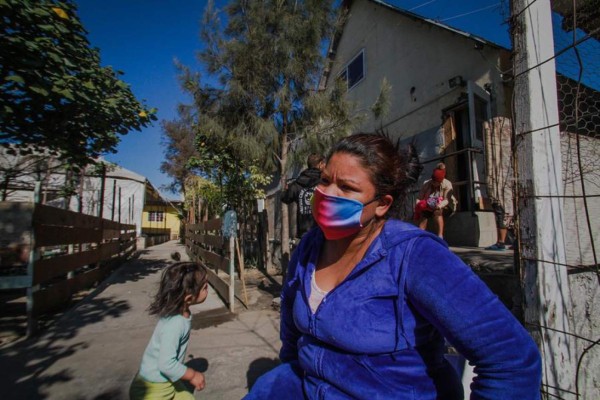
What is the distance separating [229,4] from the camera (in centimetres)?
693

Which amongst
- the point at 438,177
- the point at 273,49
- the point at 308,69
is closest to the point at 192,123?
the point at 273,49

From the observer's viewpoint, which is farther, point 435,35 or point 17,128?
point 435,35

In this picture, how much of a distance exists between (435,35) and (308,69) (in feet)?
10.3

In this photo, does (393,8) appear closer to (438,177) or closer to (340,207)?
(438,177)

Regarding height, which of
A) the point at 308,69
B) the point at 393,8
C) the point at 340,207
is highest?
the point at 393,8

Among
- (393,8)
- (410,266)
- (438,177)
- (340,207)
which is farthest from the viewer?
(393,8)

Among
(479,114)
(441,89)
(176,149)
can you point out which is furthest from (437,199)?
(176,149)

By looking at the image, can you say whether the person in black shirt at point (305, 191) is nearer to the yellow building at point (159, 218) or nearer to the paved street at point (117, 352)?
the paved street at point (117, 352)

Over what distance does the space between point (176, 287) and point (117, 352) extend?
6.99 feet

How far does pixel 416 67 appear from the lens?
26.2ft

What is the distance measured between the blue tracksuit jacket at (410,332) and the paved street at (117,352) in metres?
2.06

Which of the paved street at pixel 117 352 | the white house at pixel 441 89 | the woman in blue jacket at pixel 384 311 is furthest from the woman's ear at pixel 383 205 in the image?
the white house at pixel 441 89

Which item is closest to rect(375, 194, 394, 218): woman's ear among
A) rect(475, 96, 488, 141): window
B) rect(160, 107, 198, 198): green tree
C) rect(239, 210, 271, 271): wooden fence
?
rect(475, 96, 488, 141): window

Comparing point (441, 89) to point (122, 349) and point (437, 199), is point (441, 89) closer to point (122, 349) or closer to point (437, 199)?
point (437, 199)
